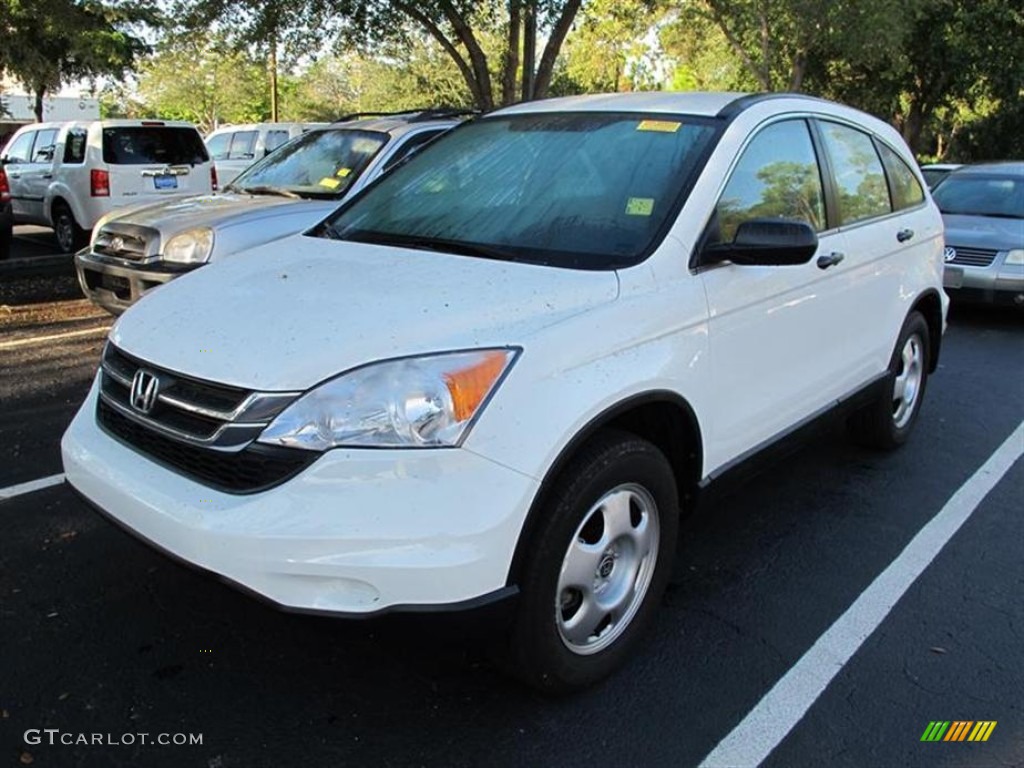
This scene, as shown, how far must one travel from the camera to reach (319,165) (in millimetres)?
7203

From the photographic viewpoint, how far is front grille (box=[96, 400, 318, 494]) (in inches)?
88.5

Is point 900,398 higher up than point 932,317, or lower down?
lower down

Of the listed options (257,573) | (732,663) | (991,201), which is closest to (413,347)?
(257,573)

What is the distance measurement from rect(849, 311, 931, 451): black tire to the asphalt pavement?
0.68 metres

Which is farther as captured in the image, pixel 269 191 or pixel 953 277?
pixel 953 277

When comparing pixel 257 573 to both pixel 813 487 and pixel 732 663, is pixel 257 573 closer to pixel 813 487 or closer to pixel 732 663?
pixel 732 663

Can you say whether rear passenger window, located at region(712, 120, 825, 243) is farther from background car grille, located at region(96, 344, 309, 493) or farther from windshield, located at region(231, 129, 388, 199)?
windshield, located at region(231, 129, 388, 199)

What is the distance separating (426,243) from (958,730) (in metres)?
2.31

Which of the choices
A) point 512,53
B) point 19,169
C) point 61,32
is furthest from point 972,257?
point 19,169

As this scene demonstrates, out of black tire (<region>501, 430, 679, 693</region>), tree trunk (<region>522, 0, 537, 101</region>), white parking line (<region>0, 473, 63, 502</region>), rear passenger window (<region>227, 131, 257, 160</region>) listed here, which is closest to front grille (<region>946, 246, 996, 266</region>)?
black tire (<region>501, 430, 679, 693</region>)

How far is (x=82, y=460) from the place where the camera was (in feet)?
8.95

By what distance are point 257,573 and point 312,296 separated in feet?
2.82

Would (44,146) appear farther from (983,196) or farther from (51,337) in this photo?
(983,196)

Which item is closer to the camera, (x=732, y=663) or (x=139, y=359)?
(x=139, y=359)
